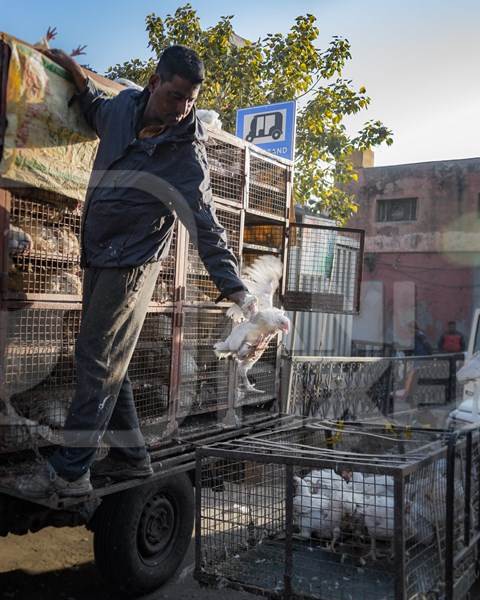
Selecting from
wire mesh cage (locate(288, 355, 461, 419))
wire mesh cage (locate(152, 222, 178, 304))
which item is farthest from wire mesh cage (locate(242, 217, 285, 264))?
wire mesh cage (locate(152, 222, 178, 304))

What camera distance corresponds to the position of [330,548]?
3.12 metres

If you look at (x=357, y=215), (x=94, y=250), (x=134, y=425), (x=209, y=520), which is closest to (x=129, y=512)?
(x=134, y=425)

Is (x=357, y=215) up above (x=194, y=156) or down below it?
above

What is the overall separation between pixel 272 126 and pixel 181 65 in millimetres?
4380

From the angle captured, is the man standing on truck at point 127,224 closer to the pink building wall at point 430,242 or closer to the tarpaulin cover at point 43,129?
the tarpaulin cover at point 43,129

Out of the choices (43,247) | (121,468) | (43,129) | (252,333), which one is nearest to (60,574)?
(121,468)

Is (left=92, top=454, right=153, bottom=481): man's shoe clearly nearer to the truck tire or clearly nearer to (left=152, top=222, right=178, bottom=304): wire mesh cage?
the truck tire

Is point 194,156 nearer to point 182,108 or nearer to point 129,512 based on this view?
point 182,108

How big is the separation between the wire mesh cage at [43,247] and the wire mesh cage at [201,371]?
1.06 m

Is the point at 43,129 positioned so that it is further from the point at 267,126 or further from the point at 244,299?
the point at 267,126

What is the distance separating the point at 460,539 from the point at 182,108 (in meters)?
2.64

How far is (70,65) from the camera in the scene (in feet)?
11.7

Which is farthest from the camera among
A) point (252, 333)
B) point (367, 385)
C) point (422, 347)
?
point (422, 347)

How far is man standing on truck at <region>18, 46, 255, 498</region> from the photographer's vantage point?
330cm
